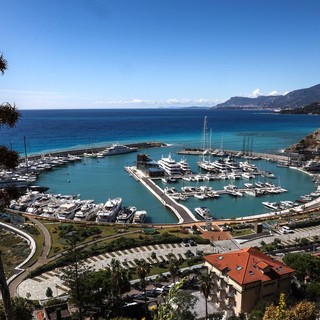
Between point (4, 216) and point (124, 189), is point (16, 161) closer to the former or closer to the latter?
point (4, 216)

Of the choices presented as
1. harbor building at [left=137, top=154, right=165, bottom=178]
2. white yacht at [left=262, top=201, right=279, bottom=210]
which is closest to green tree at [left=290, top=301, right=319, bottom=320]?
white yacht at [left=262, top=201, right=279, bottom=210]

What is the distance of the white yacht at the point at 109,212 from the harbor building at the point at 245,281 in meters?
28.5

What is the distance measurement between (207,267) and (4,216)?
118 feet

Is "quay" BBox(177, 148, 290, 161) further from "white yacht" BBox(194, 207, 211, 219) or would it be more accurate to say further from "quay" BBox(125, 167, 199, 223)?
"white yacht" BBox(194, 207, 211, 219)

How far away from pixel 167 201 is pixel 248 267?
37.0m

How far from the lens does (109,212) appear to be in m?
57.2

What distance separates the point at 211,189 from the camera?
72938 millimetres

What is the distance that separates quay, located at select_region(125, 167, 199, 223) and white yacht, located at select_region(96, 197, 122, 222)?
31.2 ft

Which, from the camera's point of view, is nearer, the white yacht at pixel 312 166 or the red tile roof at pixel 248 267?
the red tile roof at pixel 248 267

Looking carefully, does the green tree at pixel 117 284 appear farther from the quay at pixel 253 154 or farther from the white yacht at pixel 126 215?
the quay at pixel 253 154

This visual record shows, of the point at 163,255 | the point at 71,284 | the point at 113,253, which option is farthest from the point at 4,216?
the point at 71,284

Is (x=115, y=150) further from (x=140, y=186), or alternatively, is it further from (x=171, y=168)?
(x=140, y=186)

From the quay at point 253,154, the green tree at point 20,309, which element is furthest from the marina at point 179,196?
the green tree at point 20,309

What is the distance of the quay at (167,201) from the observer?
5697cm
